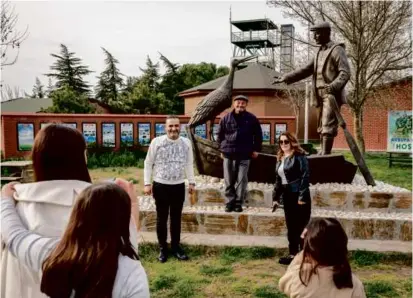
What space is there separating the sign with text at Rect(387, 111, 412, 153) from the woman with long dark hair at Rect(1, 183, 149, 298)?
23707 mm

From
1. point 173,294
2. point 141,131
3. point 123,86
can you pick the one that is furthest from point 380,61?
point 123,86

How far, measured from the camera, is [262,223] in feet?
19.9

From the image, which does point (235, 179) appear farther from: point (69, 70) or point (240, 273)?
point (69, 70)

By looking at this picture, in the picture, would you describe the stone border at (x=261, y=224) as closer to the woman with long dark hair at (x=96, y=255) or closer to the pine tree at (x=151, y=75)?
the woman with long dark hair at (x=96, y=255)

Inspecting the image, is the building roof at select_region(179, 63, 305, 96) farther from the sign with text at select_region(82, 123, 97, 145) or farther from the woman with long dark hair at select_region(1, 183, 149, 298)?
the woman with long dark hair at select_region(1, 183, 149, 298)

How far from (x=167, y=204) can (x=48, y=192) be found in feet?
10.9

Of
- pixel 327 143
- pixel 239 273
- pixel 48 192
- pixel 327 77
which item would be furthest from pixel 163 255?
pixel 327 77

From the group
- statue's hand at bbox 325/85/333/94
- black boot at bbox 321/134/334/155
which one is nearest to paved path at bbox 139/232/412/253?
black boot at bbox 321/134/334/155

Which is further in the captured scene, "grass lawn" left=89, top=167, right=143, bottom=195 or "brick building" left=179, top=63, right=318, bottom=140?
"brick building" left=179, top=63, right=318, bottom=140

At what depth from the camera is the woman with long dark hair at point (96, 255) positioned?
1.50 m

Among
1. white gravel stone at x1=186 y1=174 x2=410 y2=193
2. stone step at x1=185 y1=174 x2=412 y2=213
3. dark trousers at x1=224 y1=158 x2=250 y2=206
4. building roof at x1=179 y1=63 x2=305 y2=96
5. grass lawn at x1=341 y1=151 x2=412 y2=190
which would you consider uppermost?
building roof at x1=179 y1=63 x2=305 y2=96

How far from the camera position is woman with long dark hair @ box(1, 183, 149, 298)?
59.2 inches

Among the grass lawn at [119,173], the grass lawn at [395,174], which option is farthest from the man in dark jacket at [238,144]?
the grass lawn at [395,174]

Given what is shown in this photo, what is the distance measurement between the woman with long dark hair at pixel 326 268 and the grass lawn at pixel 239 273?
1872mm
